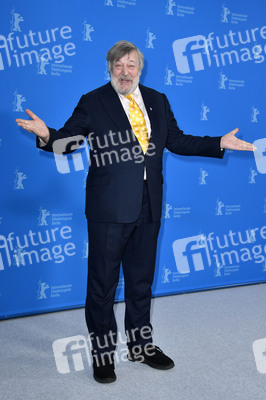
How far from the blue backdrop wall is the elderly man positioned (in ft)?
3.35

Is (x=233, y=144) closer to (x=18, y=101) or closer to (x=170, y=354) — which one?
(x=170, y=354)

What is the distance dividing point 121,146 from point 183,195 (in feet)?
4.85

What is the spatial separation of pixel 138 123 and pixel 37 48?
1.27 metres

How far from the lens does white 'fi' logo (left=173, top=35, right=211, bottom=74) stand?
121 inches

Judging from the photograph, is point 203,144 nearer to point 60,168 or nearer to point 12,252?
point 60,168

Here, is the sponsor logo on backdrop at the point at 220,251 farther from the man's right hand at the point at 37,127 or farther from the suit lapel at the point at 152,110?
the man's right hand at the point at 37,127

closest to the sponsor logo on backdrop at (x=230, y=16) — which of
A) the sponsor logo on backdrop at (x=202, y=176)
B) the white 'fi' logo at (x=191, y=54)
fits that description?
the white 'fi' logo at (x=191, y=54)

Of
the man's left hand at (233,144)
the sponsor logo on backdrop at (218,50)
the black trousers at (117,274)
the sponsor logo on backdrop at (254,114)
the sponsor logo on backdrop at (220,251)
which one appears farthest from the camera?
the sponsor logo on backdrop at (254,114)

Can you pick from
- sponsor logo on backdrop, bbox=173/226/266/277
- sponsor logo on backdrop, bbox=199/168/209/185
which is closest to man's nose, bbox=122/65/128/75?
sponsor logo on backdrop, bbox=199/168/209/185

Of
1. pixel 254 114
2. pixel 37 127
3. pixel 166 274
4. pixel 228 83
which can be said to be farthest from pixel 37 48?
pixel 166 274

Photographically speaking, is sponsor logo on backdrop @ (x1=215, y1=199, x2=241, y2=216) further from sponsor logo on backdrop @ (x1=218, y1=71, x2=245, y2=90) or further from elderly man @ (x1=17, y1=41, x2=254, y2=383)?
elderly man @ (x1=17, y1=41, x2=254, y2=383)

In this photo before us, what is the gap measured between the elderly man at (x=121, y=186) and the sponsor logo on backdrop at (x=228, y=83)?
4.67ft

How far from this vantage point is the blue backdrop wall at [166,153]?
2729 millimetres

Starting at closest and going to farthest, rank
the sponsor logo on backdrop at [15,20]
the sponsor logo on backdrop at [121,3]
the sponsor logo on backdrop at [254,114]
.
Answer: the sponsor logo on backdrop at [15,20]
the sponsor logo on backdrop at [121,3]
the sponsor logo on backdrop at [254,114]
